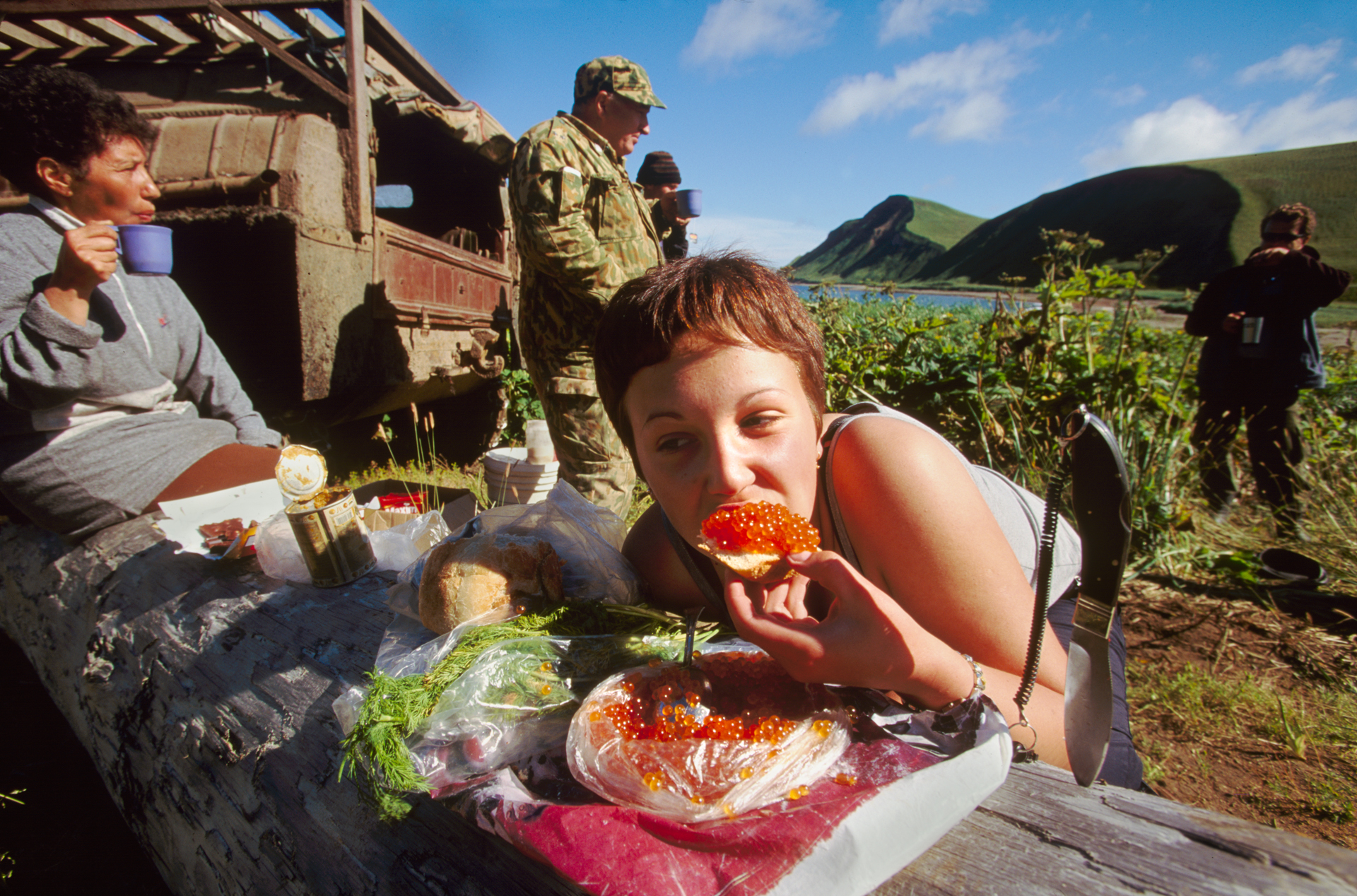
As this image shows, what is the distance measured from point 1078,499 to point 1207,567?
4062mm

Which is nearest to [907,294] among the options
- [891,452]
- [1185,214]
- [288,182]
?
[288,182]

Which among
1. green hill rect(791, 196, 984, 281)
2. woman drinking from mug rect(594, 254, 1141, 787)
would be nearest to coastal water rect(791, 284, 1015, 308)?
woman drinking from mug rect(594, 254, 1141, 787)

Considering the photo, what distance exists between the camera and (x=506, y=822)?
0.99 meters

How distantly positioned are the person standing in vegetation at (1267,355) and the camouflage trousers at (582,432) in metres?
4.22

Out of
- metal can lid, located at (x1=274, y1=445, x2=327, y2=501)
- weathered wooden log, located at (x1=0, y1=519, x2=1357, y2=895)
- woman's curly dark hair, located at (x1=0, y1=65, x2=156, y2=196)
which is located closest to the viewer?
weathered wooden log, located at (x1=0, y1=519, x2=1357, y2=895)

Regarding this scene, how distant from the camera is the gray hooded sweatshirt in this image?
222 centimetres

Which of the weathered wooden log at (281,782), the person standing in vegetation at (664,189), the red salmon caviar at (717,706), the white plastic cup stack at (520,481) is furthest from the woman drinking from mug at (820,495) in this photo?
the person standing in vegetation at (664,189)

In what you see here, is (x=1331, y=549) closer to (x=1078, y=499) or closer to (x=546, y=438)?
(x=1078, y=499)

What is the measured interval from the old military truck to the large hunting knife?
4.04 meters

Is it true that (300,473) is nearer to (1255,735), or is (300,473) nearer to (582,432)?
(582,432)

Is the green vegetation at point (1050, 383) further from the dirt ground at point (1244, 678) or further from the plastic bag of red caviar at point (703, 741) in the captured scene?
the plastic bag of red caviar at point (703, 741)

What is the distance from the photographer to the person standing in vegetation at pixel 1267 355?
452 cm

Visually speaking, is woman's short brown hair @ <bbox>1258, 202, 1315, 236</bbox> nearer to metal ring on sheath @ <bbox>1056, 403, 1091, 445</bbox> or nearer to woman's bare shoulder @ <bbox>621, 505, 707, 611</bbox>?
metal ring on sheath @ <bbox>1056, 403, 1091, 445</bbox>

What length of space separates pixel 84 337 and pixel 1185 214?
80201mm
